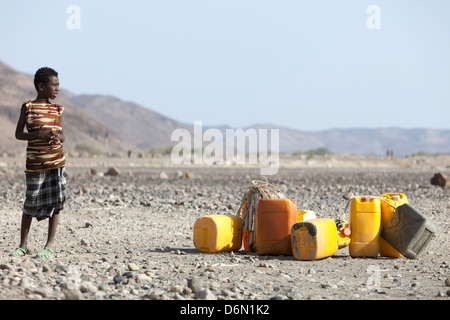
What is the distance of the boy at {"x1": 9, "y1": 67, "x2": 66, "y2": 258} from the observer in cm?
685

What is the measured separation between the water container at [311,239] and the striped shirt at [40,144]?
2.59 meters

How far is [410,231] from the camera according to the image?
7.65m

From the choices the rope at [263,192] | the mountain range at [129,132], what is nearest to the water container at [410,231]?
the rope at [263,192]

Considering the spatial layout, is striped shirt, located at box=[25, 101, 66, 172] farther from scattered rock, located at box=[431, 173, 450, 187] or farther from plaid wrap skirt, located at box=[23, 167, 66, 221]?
scattered rock, located at box=[431, 173, 450, 187]

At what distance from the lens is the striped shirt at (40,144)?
686 cm

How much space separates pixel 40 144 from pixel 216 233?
222 centimetres

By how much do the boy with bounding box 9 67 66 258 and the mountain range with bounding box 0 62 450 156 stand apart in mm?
28550

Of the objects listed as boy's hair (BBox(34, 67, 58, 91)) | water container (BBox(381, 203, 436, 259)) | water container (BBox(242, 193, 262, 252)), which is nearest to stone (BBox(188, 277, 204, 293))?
water container (BBox(242, 193, 262, 252))

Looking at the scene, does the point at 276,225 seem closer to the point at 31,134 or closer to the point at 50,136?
the point at 50,136

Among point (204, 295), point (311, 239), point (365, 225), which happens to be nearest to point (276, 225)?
point (311, 239)

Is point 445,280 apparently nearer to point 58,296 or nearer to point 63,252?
point 58,296

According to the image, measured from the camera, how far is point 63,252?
7.68m
